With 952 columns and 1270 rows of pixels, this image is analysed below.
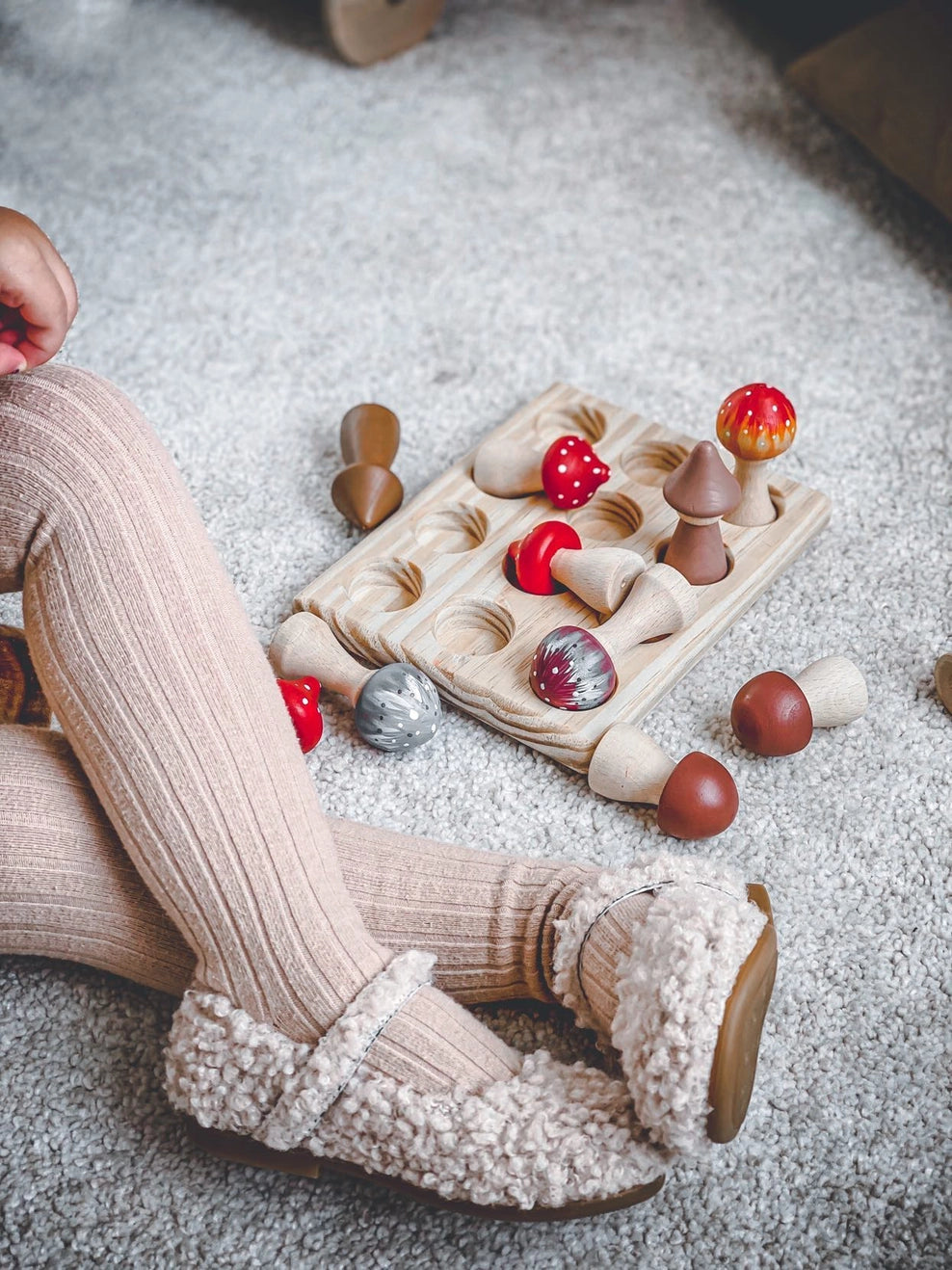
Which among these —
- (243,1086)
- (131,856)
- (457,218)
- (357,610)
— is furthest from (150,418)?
(243,1086)

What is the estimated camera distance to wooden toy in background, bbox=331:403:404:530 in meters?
0.90

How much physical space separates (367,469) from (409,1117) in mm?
518

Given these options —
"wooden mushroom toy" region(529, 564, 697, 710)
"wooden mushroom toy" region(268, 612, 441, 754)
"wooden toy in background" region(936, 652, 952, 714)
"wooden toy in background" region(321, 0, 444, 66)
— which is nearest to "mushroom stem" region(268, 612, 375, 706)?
"wooden mushroom toy" region(268, 612, 441, 754)

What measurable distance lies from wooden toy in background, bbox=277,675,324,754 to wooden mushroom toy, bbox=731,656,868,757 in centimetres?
28

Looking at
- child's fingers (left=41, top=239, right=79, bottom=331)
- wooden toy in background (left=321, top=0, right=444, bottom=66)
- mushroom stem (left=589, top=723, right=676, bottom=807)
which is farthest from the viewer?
wooden toy in background (left=321, top=0, right=444, bottom=66)

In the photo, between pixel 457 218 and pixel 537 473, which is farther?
pixel 457 218

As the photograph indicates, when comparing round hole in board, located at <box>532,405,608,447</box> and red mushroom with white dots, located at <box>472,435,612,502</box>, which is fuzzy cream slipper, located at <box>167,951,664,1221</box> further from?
round hole in board, located at <box>532,405,608,447</box>

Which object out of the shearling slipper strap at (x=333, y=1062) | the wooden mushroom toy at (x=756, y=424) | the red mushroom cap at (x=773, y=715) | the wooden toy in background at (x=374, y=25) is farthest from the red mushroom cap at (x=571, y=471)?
the wooden toy in background at (x=374, y=25)

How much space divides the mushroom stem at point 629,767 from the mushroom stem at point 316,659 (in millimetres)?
165

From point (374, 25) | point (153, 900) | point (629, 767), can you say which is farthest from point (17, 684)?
point (374, 25)

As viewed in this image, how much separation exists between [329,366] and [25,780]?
0.60m

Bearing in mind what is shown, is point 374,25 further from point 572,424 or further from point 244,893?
point 244,893

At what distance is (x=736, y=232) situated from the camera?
1.24 m

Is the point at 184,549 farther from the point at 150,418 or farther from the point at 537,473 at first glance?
the point at 150,418
